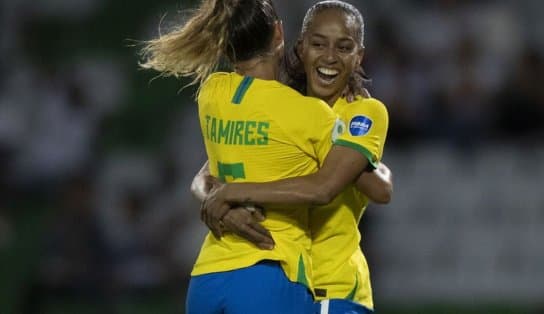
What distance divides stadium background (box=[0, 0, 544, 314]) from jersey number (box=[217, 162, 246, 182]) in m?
4.88

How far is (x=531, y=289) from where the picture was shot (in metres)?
9.68

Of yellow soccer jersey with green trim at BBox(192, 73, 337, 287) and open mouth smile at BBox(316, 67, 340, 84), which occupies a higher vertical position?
open mouth smile at BBox(316, 67, 340, 84)

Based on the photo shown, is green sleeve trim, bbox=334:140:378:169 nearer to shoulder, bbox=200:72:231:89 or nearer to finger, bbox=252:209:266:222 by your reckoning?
finger, bbox=252:209:266:222

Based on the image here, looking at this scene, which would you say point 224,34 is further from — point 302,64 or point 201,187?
point 201,187

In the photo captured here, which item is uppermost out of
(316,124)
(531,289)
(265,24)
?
(265,24)

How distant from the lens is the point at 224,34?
14.8ft

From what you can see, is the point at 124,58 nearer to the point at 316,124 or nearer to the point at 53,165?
the point at 53,165

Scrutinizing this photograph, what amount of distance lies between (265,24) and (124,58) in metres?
7.43

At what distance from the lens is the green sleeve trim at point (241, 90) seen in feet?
14.7

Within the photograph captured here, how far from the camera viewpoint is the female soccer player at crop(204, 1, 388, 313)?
4.59 metres

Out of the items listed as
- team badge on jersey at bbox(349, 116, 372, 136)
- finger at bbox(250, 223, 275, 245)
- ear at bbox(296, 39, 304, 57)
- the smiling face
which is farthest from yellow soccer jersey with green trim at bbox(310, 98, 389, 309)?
finger at bbox(250, 223, 275, 245)

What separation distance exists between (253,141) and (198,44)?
1.49ft

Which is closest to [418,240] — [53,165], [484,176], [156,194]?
[484,176]

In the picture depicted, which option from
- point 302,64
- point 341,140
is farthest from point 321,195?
point 302,64
